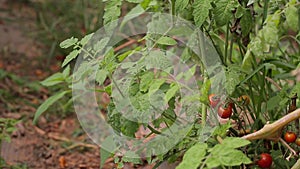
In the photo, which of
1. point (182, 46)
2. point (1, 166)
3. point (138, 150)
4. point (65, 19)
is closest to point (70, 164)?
point (1, 166)

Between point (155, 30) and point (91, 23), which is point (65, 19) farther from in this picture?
point (155, 30)

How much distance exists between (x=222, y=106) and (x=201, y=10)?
0.25m

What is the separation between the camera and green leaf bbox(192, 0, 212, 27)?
130 cm

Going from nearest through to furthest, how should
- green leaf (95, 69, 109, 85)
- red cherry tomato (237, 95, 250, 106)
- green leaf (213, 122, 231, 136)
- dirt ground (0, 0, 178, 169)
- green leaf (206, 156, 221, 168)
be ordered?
green leaf (206, 156, 221, 168)
green leaf (213, 122, 231, 136)
green leaf (95, 69, 109, 85)
red cherry tomato (237, 95, 250, 106)
dirt ground (0, 0, 178, 169)

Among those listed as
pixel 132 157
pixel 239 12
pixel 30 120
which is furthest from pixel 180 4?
pixel 30 120

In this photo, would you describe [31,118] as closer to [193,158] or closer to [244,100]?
[244,100]

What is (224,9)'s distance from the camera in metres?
1.35

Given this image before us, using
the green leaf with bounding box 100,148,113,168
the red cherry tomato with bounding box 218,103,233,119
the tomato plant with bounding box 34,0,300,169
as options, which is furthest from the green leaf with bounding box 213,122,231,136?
the green leaf with bounding box 100,148,113,168

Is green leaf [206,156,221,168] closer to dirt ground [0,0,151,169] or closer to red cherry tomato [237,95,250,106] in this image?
red cherry tomato [237,95,250,106]

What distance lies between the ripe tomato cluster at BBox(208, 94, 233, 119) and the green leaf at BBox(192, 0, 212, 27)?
21cm

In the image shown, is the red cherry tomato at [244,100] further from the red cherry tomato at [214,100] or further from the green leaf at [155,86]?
the green leaf at [155,86]

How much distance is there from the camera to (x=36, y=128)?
2523 millimetres

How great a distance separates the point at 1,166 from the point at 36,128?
52cm

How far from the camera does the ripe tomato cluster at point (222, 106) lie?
1.41 metres
